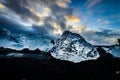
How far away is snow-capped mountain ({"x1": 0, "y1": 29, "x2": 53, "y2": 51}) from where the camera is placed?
4.89 meters

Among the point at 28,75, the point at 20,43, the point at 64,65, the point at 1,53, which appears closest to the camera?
the point at 28,75

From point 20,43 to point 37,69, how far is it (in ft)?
6.25

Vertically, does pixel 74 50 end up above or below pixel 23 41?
below

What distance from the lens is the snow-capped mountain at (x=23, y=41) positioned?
4.89 metres

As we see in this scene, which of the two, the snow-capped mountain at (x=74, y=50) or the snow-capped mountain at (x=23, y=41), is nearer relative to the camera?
the snow-capped mountain at (x=74, y=50)

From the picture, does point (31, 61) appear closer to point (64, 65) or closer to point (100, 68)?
point (64, 65)

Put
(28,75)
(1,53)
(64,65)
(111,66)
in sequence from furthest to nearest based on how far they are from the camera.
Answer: (1,53) → (111,66) → (64,65) → (28,75)

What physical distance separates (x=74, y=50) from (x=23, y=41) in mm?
2127

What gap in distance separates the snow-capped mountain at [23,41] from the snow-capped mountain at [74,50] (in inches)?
46.0

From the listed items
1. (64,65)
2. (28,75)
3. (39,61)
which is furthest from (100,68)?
(28,75)

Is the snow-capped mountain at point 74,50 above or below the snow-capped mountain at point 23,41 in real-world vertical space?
below

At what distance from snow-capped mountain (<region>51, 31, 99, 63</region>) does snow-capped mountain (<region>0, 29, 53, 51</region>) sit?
1.17m

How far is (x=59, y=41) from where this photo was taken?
4.42m

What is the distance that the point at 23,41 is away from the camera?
16.6 feet
